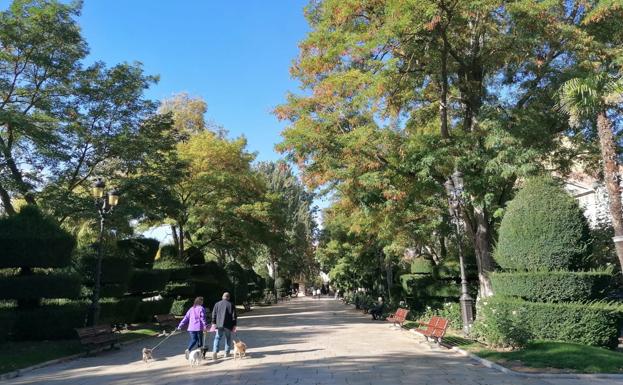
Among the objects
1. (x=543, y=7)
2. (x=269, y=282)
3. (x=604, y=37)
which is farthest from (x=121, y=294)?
(x=269, y=282)

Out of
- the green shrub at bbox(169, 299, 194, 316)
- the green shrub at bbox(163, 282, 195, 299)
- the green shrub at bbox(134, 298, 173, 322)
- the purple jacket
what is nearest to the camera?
the purple jacket

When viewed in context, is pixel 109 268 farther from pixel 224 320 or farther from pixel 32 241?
pixel 224 320

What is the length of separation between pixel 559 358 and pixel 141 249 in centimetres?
2092

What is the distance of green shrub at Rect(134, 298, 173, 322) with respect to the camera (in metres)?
24.5

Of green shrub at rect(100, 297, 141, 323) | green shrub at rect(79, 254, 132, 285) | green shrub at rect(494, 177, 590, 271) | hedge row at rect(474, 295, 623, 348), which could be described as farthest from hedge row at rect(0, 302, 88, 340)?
green shrub at rect(494, 177, 590, 271)

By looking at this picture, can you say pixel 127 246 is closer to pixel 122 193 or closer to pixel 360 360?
pixel 122 193

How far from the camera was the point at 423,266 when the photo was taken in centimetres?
2934

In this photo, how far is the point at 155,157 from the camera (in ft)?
76.1

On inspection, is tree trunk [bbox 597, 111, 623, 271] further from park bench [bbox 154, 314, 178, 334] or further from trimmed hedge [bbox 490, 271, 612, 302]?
park bench [bbox 154, 314, 178, 334]

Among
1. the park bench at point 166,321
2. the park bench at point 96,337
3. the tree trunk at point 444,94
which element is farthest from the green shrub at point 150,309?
the tree trunk at point 444,94

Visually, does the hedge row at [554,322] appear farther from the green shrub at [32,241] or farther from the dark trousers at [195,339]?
the green shrub at [32,241]

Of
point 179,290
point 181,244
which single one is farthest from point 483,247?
point 181,244

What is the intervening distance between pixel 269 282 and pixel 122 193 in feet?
153

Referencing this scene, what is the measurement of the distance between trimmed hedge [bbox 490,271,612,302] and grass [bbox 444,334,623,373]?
4.41 feet
